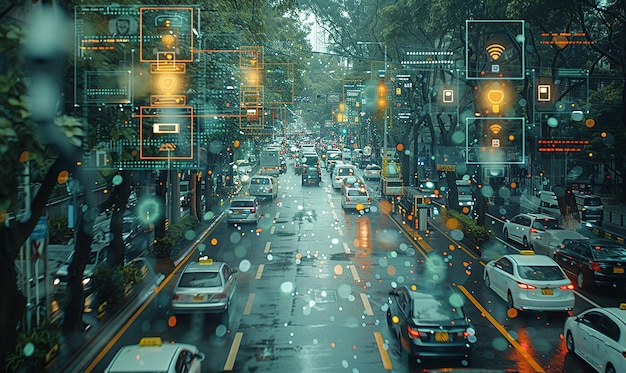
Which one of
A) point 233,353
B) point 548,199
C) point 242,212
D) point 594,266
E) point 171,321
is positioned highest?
point 548,199

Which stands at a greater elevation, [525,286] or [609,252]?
[609,252]

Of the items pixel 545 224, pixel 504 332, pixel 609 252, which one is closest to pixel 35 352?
pixel 504 332

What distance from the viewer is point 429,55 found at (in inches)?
1491

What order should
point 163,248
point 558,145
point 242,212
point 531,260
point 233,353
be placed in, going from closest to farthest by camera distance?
1. point 233,353
2. point 531,260
3. point 163,248
4. point 558,145
5. point 242,212

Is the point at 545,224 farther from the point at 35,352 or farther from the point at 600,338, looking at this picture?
the point at 35,352

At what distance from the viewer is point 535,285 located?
56.3 feet

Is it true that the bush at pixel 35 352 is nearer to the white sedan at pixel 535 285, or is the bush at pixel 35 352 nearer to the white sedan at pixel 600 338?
the white sedan at pixel 600 338

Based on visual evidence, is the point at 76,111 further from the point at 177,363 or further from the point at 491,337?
the point at 491,337

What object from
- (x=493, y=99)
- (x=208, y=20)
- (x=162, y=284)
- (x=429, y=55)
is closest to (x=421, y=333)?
(x=493, y=99)

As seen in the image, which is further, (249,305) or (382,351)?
(249,305)

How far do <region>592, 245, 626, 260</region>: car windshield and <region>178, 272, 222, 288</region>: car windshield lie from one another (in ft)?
40.0

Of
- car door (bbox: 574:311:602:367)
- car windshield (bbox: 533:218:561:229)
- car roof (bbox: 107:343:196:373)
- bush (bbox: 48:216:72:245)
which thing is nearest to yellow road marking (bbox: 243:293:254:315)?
car roof (bbox: 107:343:196:373)

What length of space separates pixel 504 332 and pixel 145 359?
9.44 meters

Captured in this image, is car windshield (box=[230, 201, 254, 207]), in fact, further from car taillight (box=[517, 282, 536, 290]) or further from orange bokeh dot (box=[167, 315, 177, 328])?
car taillight (box=[517, 282, 536, 290])
